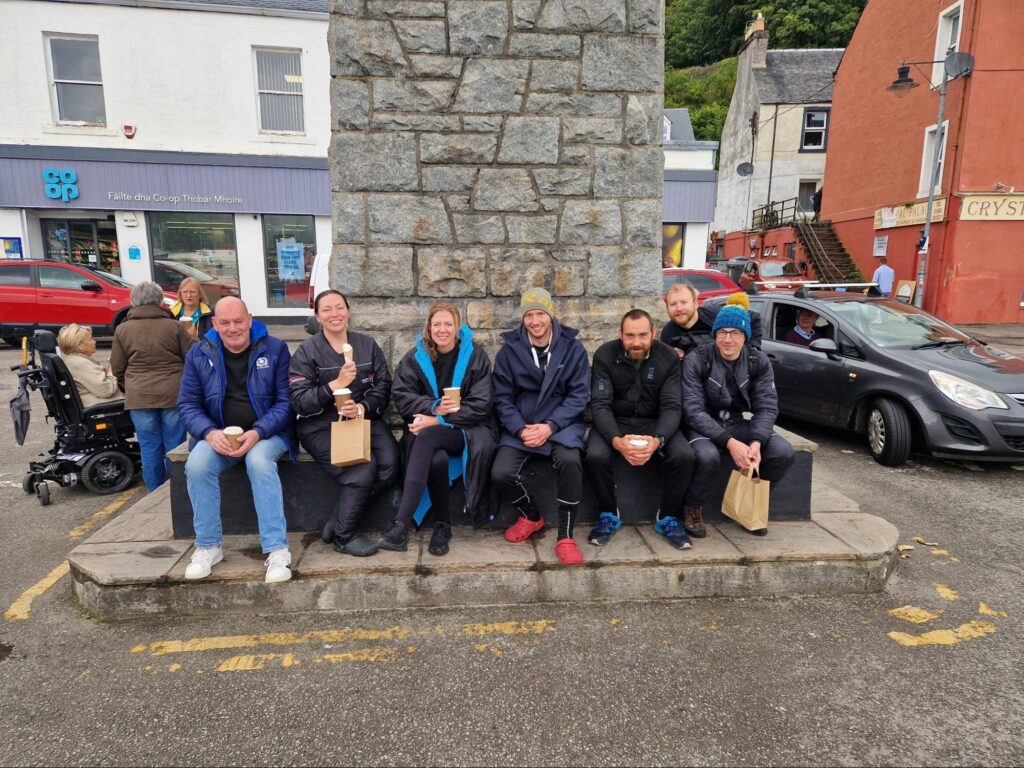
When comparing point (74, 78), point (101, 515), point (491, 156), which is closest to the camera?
point (491, 156)

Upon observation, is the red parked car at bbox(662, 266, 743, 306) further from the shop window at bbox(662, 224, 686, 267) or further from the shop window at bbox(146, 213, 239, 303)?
the shop window at bbox(146, 213, 239, 303)

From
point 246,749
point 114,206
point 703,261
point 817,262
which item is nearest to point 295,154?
point 114,206

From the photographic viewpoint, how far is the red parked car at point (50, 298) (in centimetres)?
1276

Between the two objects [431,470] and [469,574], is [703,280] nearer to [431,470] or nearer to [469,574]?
[431,470]

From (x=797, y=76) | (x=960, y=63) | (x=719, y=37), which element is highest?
(x=719, y=37)

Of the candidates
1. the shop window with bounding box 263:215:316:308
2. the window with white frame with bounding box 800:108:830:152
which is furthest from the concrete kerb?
the window with white frame with bounding box 800:108:830:152

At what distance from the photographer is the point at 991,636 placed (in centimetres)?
324

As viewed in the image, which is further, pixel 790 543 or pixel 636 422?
pixel 636 422

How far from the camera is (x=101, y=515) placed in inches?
193

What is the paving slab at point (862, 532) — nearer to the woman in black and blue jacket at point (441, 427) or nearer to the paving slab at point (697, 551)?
the paving slab at point (697, 551)

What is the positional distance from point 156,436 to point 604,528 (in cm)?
354

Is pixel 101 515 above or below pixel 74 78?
below

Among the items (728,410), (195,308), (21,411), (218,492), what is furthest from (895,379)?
(21,411)

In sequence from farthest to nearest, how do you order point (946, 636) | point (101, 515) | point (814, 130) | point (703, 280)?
point (814, 130) < point (703, 280) < point (101, 515) < point (946, 636)
